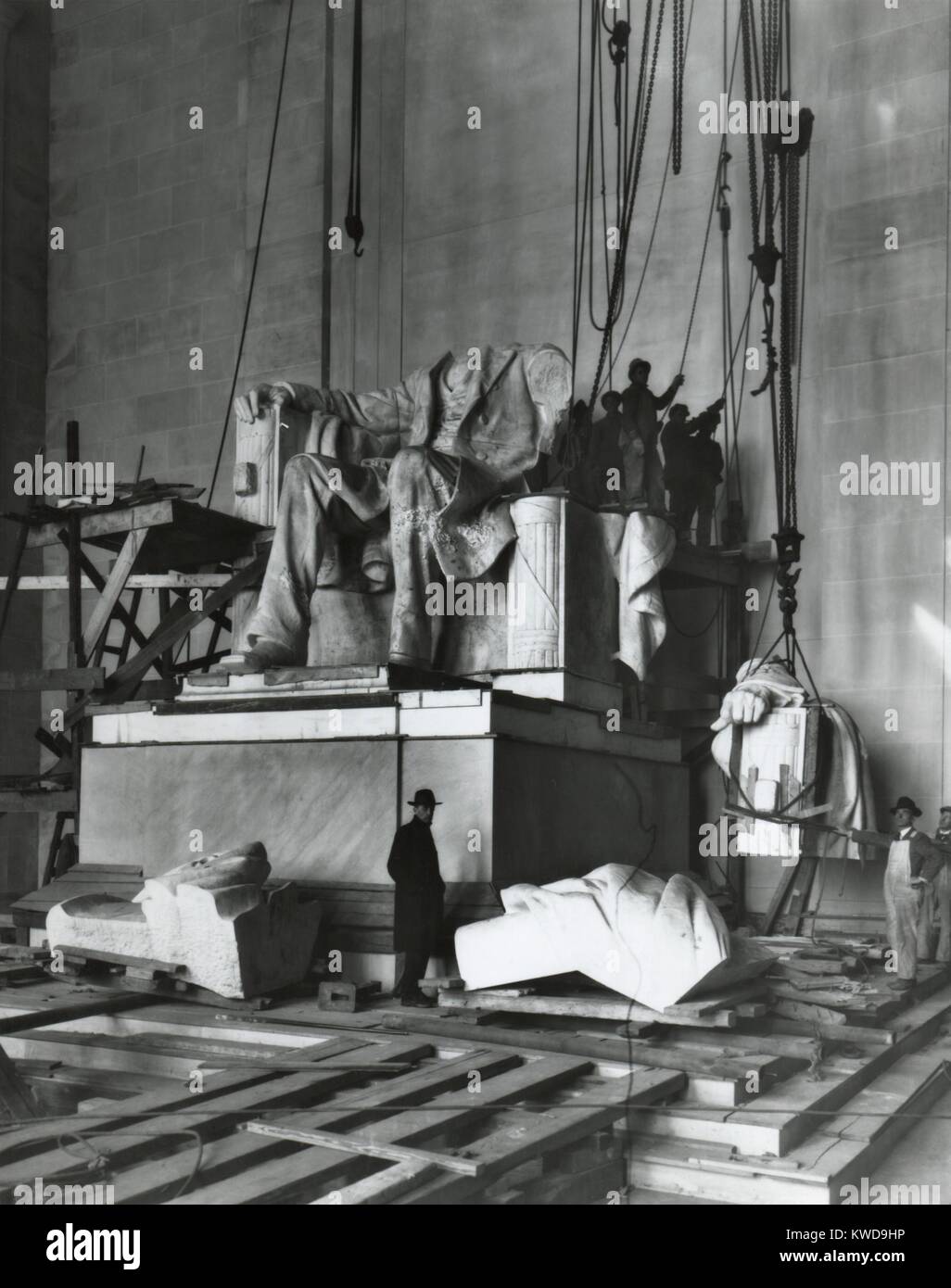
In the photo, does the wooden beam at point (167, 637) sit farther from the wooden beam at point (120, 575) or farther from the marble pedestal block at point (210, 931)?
the marble pedestal block at point (210, 931)

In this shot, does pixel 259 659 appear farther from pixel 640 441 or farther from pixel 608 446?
pixel 640 441

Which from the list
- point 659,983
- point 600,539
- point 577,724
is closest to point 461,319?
point 600,539

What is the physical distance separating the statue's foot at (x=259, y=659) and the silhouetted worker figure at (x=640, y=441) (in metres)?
2.73

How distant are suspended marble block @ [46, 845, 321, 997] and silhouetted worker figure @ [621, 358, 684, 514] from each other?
13.6ft

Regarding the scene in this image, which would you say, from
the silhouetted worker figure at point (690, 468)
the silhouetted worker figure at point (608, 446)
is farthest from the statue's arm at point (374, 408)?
the silhouetted worker figure at point (690, 468)

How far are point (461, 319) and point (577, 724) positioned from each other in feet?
19.8

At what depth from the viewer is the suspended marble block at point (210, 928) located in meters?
5.83

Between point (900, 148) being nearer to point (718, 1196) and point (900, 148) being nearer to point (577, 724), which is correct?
point (577, 724)

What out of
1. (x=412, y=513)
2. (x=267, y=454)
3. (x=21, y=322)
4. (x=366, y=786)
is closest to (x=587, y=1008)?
(x=366, y=786)

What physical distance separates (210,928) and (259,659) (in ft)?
6.90

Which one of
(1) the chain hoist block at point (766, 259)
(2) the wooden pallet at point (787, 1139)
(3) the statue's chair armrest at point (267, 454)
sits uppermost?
(1) the chain hoist block at point (766, 259)

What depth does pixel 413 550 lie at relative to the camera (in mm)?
7754

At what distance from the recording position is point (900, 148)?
1041 centimetres

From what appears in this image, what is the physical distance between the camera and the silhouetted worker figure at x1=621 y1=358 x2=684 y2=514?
9.36 meters
